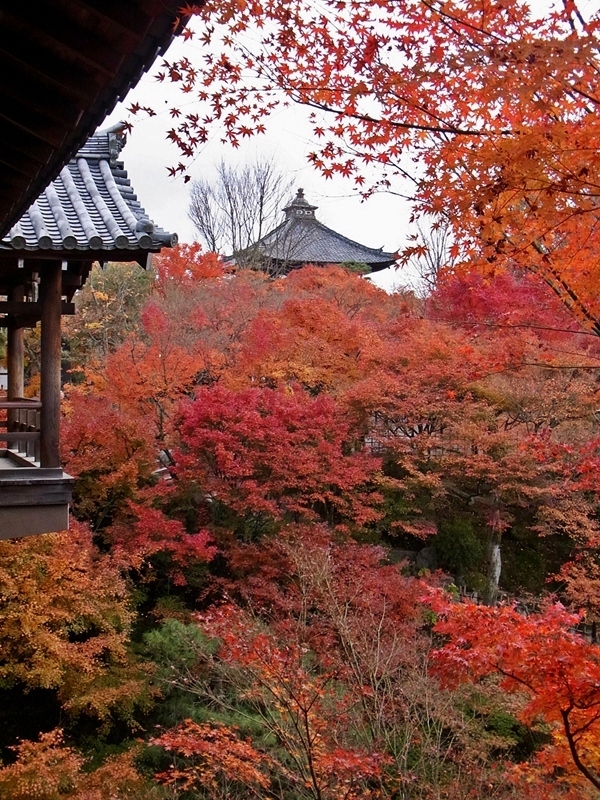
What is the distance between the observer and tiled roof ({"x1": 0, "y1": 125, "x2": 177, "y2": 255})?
4.89 metres

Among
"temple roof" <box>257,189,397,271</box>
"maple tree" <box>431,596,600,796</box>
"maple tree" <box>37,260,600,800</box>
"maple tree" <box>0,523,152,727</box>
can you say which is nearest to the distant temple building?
"temple roof" <box>257,189,397,271</box>

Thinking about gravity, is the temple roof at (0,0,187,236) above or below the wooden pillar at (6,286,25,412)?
above

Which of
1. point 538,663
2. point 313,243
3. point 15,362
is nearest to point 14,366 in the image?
point 15,362

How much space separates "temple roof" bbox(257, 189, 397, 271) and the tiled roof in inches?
651

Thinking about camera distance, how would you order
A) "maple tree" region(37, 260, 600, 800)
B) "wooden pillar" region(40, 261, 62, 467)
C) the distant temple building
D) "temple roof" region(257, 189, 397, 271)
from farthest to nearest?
"temple roof" region(257, 189, 397, 271) < the distant temple building < "maple tree" region(37, 260, 600, 800) < "wooden pillar" region(40, 261, 62, 467)

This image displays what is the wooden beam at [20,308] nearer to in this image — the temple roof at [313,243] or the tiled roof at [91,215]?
the tiled roof at [91,215]

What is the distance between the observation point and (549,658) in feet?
14.5

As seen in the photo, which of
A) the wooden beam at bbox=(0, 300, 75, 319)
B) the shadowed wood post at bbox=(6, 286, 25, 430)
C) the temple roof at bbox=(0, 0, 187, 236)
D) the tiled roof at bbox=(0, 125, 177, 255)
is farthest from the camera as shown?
the shadowed wood post at bbox=(6, 286, 25, 430)

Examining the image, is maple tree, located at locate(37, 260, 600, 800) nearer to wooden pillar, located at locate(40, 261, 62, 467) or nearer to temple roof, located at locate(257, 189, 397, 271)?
wooden pillar, located at locate(40, 261, 62, 467)

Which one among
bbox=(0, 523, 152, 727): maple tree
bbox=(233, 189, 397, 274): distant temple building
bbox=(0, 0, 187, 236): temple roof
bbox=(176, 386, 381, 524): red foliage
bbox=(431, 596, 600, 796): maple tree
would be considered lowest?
bbox=(0, 523, 152, 727): maple tree

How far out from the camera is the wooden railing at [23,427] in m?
5.07

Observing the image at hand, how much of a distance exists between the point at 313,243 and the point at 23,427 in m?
21.2

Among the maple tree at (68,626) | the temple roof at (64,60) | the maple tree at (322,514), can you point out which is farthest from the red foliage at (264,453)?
the temple roof at (64,60)

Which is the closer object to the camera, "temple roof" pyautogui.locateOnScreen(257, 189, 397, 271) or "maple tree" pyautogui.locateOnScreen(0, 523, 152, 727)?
"maple tree" pyautogui.locateOnScreen(0, 523, 152, 727)
